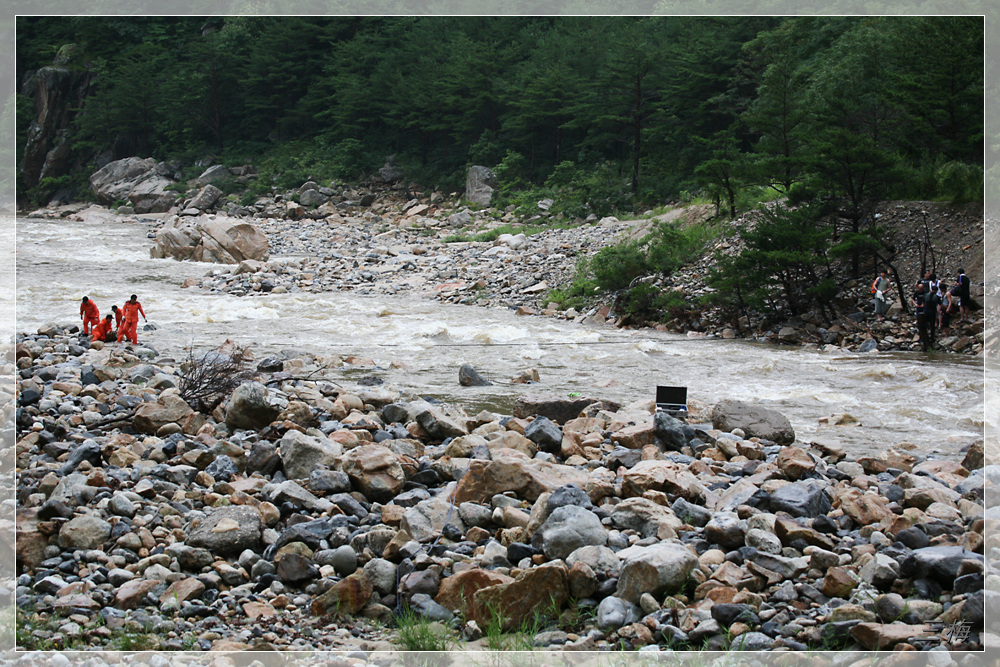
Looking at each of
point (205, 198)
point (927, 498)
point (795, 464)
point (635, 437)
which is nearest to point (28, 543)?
point (635, 437)

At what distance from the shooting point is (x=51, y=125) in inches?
1617

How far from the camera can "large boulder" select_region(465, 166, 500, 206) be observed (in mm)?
32669

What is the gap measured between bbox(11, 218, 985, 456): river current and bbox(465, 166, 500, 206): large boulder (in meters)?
16.2

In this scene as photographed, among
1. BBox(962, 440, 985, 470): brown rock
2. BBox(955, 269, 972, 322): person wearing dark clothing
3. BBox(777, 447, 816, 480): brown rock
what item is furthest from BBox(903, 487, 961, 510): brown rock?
BBox(955, 269, 972, 322): person wearing dark clothing

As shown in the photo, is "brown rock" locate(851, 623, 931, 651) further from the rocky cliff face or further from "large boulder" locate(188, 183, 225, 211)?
the rocky cliff face

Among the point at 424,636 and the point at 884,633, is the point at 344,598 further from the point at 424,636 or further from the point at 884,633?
the point at 884,633

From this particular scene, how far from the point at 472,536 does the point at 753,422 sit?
3508 millimetres

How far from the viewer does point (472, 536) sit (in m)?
4.09

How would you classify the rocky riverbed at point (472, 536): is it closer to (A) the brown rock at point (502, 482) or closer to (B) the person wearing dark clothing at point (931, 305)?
(A) the brown rock at point (502, 482)

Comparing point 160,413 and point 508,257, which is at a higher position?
point 508,257

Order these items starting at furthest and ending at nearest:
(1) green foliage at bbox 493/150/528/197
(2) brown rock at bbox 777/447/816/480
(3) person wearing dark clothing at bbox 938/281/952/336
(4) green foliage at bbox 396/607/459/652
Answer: (1) green foliage at bbox 493/150/528/197, (3) person wearing dark clothing at bbox 938/281/952/336, (2) brown rock at bbox 777/447/816/480, (4) green foliage at bbox 396/607/459/652

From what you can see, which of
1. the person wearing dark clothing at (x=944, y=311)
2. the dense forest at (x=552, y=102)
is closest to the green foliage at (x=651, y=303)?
the dense forest at (x=552, y=102)

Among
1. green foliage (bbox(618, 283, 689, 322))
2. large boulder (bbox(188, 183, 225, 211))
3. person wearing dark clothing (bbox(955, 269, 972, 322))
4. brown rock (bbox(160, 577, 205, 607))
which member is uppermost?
large boulder (bbox(188, 183, 225, 211))

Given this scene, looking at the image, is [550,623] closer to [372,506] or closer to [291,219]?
[372,506]
